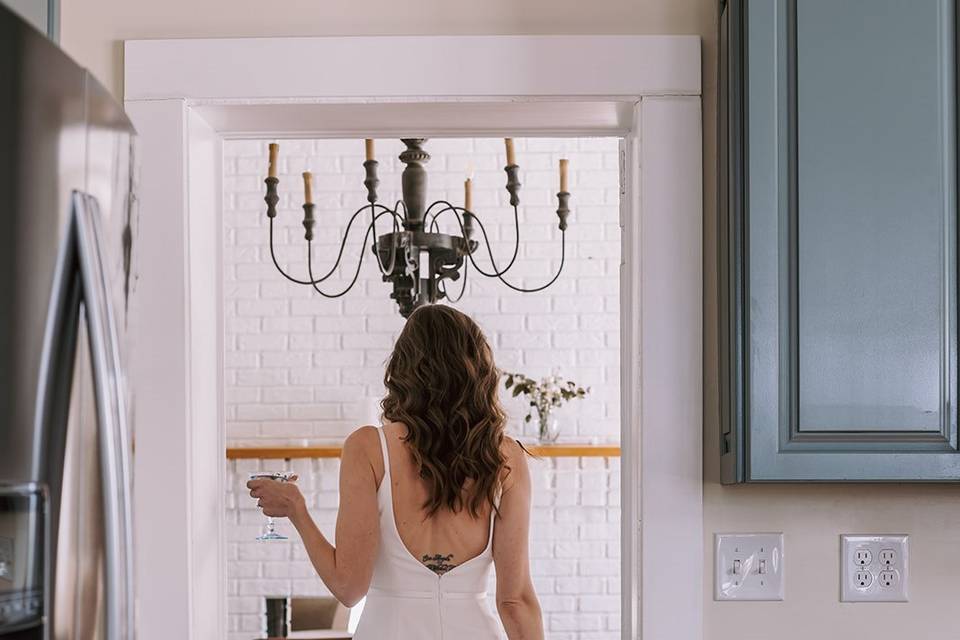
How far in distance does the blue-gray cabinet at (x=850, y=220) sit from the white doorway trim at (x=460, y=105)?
0.17 metres

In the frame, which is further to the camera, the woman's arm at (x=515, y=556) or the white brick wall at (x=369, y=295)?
the white brick wall at (x=369, y=295)

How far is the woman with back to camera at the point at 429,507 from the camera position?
206 cm

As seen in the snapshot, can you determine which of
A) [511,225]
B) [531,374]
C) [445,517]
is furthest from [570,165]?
[445,517]

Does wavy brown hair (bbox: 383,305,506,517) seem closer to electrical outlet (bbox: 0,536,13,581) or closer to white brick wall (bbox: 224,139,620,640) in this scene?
electrical outlet (bbox: 0,536,13,581)

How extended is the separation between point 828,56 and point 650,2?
33cm

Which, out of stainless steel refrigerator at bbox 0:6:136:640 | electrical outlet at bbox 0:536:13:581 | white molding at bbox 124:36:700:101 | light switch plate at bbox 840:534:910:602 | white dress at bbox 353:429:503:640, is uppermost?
white molding at bbox 124:36:700:101

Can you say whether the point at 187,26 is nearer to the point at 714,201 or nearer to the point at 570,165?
the point at 714,201

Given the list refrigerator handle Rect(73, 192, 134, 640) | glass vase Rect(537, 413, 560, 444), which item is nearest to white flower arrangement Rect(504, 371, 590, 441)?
glass vase Rect(537, 413, 560, 444)

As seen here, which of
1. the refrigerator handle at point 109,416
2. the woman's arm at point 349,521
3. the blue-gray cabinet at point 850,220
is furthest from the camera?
the woman's arm at point 349,521

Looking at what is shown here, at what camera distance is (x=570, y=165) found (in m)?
4.32

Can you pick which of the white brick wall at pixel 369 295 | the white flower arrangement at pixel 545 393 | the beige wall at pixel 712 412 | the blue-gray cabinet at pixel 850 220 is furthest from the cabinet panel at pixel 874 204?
the white brick wall at pixel 369 295

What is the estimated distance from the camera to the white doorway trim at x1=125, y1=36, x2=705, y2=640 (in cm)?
172

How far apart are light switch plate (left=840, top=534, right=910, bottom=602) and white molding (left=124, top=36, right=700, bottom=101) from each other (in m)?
0.84

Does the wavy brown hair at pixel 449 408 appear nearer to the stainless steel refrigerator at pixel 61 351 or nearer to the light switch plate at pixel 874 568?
the light switch plate at pixel 874 568
